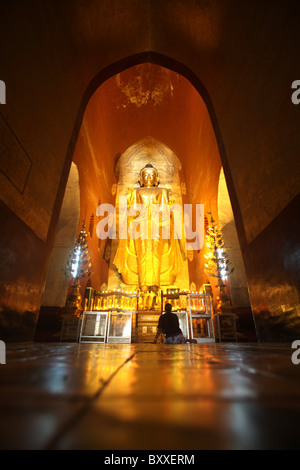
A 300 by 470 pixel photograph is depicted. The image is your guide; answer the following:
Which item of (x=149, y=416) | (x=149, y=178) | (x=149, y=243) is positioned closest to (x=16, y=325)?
(x=149, y=416)

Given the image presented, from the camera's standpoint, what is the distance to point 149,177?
346 inches

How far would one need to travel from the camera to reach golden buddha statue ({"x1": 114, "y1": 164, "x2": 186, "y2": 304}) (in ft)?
23.9

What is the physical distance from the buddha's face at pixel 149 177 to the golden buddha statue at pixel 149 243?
44 centimetres

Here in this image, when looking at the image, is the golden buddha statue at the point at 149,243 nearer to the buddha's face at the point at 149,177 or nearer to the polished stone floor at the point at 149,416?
the buddha's face at the point at 149,177

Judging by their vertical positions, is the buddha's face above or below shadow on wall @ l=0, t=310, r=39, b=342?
above

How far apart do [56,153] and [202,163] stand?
211 inches

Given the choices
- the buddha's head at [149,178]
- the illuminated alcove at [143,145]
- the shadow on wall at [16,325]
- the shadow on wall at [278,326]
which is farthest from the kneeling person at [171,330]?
the buddha's head at [149,178]

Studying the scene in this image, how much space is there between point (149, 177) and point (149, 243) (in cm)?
285

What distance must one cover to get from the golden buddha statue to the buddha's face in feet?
1.45

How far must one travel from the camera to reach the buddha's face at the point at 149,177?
875 cm

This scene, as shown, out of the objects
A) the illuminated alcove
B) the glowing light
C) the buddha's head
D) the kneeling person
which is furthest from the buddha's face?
the kneeling person

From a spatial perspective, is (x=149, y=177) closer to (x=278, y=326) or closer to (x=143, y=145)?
(x=143, y=145)

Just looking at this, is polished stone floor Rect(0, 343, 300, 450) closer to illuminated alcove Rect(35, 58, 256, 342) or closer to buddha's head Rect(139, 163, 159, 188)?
illuminated alcove Rect(35, 58, 256, 342)
